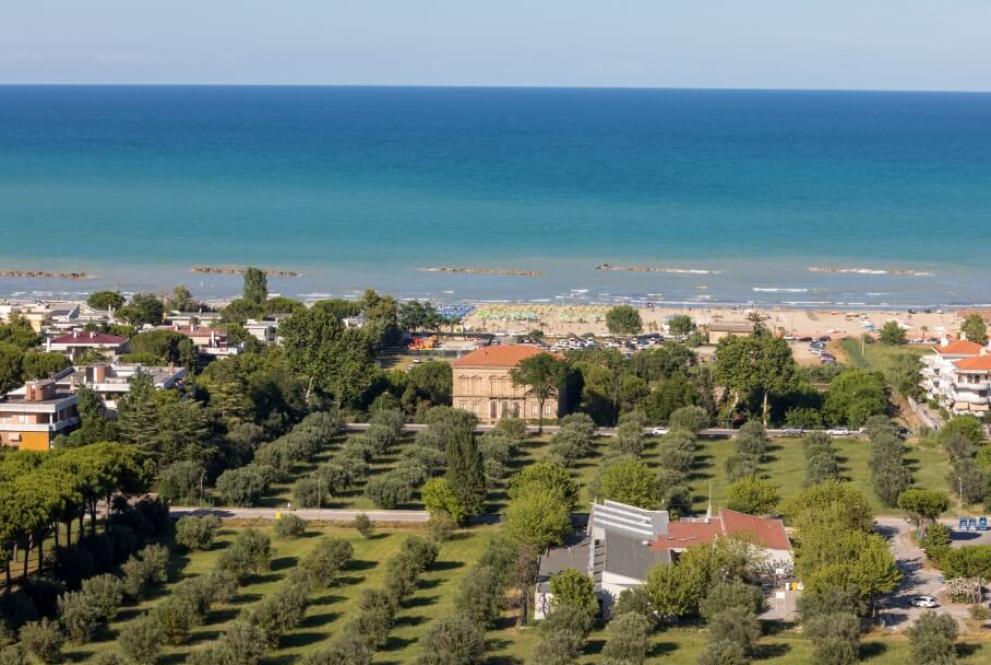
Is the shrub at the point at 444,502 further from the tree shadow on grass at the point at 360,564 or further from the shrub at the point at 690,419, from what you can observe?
the shrub at the point at 690,419

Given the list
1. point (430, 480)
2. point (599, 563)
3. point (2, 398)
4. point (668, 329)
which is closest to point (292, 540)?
point (430, 480)

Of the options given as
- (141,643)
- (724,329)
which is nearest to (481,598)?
(141,643)

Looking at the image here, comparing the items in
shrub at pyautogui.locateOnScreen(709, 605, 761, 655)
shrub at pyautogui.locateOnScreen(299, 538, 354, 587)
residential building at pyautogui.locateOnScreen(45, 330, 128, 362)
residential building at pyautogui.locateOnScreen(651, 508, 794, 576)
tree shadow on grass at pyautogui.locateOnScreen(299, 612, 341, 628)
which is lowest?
tree shadow on grass at pyautogui.locateOnScreen(299, 612, 341, 628)

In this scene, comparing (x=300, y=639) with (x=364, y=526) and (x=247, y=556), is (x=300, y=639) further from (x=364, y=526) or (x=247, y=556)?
(x=364, y=526)

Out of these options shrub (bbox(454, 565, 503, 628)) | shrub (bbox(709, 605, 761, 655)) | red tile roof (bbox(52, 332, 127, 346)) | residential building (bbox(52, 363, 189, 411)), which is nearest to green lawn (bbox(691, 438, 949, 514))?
shrub (bbox(454, 565, 503, 628))

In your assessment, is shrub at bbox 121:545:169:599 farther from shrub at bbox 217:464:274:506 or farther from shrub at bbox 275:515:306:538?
shrub at bbox 217:464:274:506

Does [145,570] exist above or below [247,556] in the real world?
below
